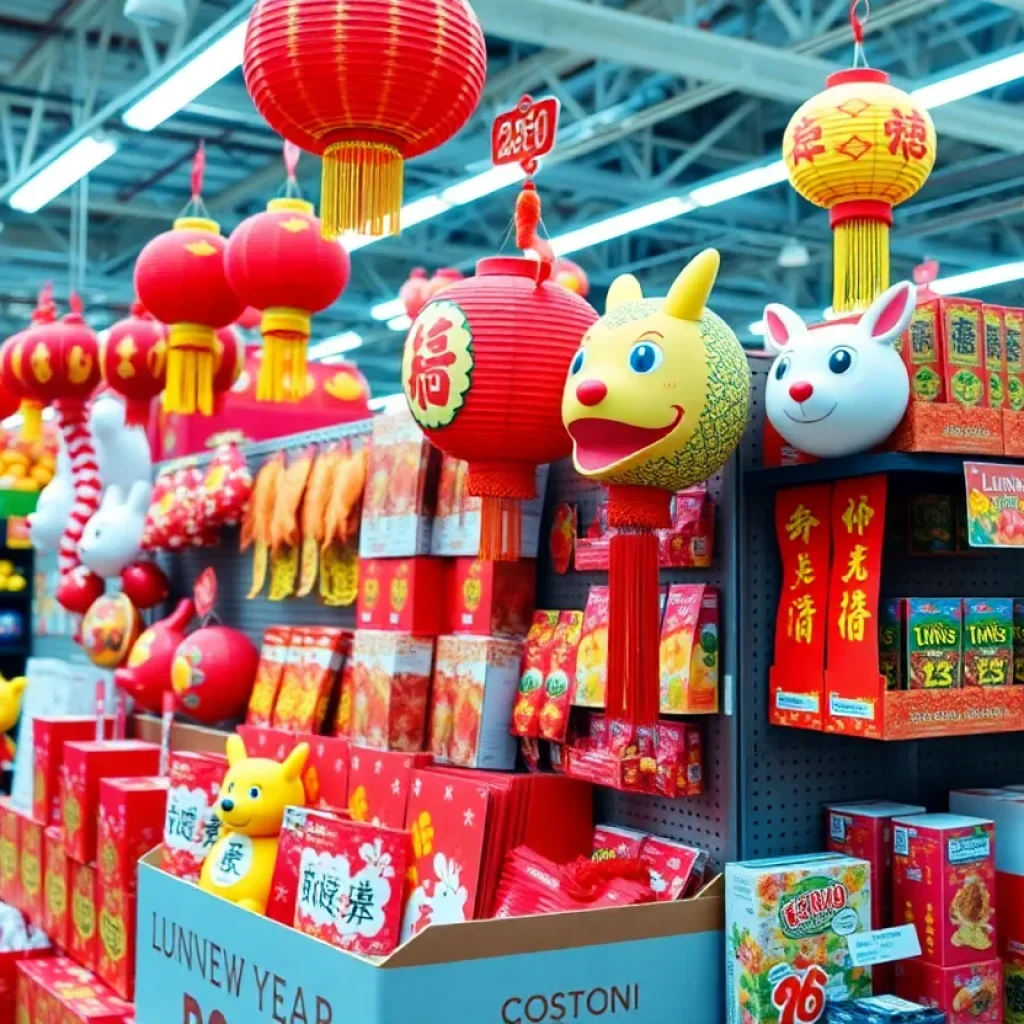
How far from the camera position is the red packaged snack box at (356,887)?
2.57 metres

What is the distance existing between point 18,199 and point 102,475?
15.6ft

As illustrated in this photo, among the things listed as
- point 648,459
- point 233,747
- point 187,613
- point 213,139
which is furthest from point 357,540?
point 213,139

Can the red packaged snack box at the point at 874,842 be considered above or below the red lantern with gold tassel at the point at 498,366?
below

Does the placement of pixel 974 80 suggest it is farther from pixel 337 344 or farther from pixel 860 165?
pixel 337 344

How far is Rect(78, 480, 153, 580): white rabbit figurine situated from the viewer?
4637 mm

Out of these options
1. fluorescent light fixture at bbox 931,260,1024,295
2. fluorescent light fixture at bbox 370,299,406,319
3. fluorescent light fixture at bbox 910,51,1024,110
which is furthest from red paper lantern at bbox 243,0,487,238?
fluorescent light fixture at bbox 370,299,406,319

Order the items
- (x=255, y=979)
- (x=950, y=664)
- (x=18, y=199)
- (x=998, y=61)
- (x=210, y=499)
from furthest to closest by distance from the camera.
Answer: (x=18, y=199) → (x=998, y=61) → (x=210, y=499) → (x=255, y=979) → (x=950, y=664)

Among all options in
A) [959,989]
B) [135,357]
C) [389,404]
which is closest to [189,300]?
[135,357]

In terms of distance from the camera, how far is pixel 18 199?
8805 millimetres

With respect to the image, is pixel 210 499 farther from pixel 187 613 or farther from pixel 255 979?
pixel 255 979

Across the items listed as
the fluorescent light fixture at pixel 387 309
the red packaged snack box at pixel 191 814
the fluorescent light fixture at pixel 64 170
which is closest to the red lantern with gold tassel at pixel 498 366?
the red packaged snack box at pixel 191 814

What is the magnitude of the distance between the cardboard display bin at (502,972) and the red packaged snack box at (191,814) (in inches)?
23.5

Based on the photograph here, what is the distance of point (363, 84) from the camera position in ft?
8.14

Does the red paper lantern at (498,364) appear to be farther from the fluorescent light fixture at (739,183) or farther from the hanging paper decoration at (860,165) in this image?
the fluorescent light fixture at (739,183)
